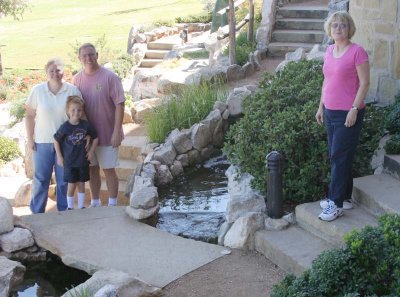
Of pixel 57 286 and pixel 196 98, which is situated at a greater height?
pixel 196 98

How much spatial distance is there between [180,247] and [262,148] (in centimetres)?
137

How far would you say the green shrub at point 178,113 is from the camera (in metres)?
9.29

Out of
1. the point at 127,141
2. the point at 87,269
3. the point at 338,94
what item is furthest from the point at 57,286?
the point at 127,141

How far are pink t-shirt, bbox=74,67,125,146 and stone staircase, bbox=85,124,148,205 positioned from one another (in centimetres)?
195

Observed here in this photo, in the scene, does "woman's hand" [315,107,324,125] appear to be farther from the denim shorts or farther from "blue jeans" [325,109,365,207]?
the denim shorts

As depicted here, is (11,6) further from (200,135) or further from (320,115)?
(320,115)

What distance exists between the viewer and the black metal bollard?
596cm

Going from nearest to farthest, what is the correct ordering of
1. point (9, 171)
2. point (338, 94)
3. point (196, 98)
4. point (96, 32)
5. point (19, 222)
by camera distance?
point (338, 94)
point (19, 222)
point (196, 98)
point (9, 171)
point (96, 32)

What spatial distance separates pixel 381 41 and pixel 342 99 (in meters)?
2.38

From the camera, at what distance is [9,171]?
34.7ft

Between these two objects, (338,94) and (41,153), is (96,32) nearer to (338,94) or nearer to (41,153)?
(41,153)

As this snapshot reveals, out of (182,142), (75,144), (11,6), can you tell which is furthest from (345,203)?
(11,6)

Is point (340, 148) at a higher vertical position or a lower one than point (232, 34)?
higher

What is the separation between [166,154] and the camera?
342 inches
